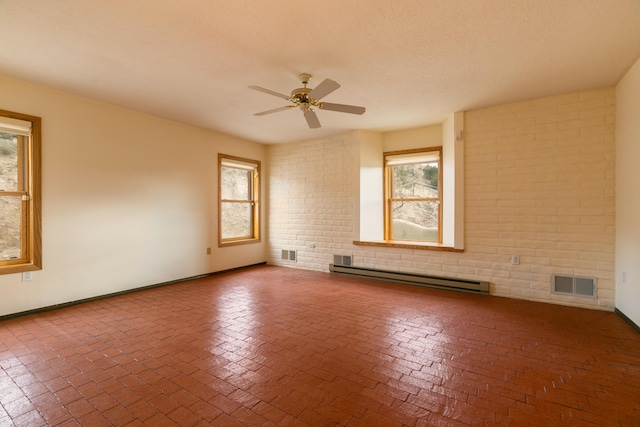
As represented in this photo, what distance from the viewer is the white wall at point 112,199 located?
11.1 ft

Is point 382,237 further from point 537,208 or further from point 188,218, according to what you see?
point 188,218

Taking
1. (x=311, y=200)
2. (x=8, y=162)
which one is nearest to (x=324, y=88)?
(x=311, y=200)

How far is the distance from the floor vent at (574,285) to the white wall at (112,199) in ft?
17.1

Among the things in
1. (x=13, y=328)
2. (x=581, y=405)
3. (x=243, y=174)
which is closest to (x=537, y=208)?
(x=581, y=405)

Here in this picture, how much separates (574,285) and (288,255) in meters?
4.58

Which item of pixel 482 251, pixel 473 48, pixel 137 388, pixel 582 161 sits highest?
pixel 473 48

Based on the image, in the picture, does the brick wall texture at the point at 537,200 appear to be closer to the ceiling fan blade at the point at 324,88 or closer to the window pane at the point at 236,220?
the ceiling fan blade at the point at 324,88

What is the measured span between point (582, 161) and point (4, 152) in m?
6.69

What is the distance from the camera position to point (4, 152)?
3.21 m

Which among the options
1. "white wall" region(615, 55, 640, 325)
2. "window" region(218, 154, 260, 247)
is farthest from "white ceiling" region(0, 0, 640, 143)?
"window" region(218, 154, 260, 247)

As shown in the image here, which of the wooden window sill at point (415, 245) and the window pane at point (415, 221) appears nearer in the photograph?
the wooden window sill at point (415, 245)

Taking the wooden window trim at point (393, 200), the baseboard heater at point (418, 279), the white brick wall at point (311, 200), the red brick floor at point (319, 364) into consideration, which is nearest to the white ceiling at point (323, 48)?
the wooden window trim at point (393, 200)

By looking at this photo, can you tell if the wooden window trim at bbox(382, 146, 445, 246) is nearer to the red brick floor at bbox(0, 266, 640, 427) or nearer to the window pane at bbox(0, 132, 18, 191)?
the red brick floor at bbox(0, 266, 640, 427)

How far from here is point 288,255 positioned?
6.11 m
